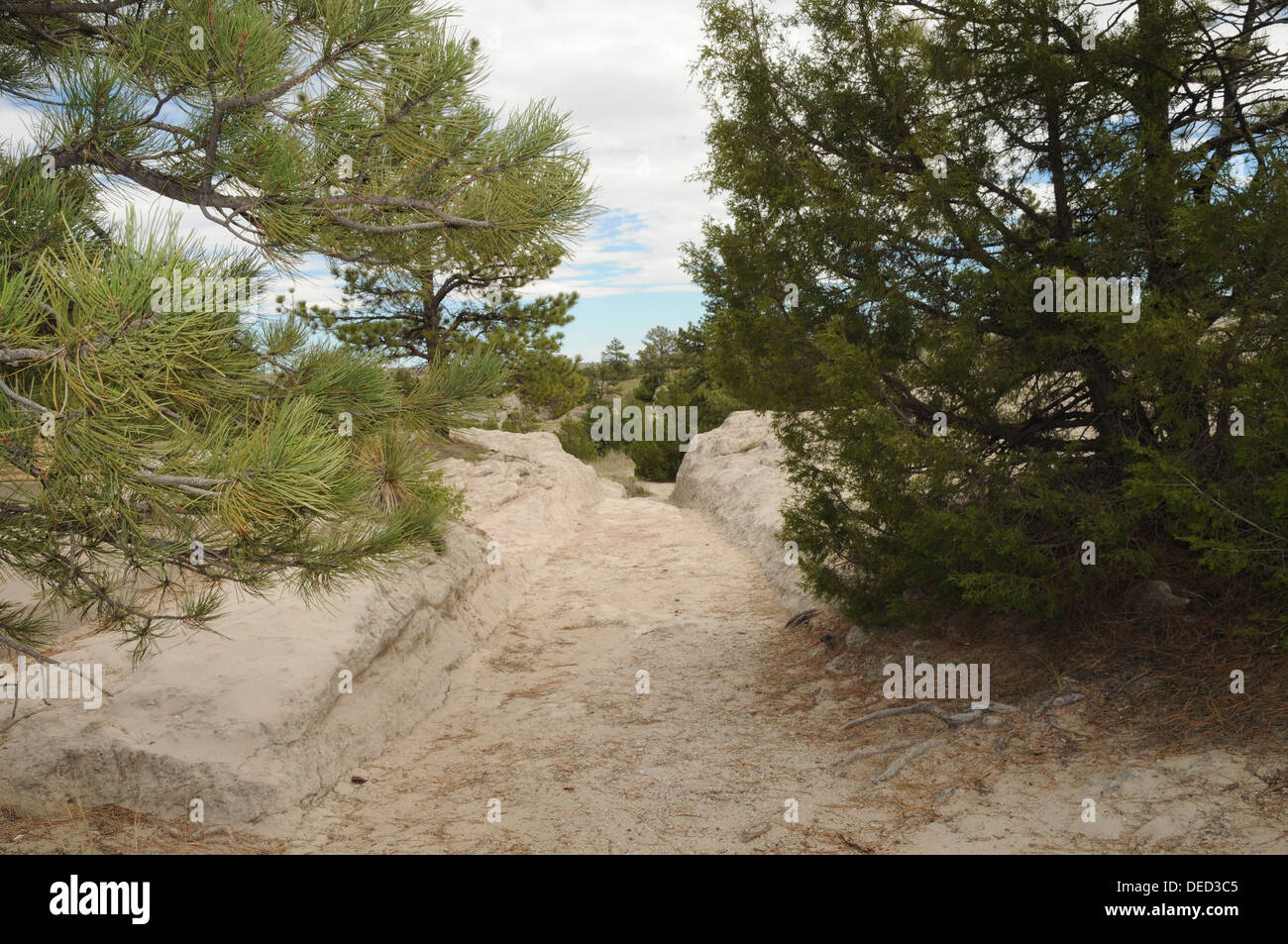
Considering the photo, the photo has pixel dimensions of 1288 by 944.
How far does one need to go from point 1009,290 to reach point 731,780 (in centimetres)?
352

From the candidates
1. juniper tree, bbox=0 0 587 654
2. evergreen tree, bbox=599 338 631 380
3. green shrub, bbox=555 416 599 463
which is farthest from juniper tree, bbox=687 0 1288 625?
evergreen tree, bbox=599 338 631 380

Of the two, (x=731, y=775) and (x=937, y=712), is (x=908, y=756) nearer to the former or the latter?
(x=937, y=712)

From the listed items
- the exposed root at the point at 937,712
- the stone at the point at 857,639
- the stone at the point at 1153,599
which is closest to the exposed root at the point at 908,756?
the exposed root at the point at 937,712

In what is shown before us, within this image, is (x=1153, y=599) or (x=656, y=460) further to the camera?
(x=656, y=460)

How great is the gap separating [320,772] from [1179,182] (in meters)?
6.16

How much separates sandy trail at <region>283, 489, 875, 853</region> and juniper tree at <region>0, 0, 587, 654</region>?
1554mm

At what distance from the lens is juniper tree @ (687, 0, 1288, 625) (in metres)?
4.48

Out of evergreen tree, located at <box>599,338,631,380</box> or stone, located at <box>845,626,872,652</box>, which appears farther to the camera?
evergreen tree, located at <box>599,338,631,380</box>

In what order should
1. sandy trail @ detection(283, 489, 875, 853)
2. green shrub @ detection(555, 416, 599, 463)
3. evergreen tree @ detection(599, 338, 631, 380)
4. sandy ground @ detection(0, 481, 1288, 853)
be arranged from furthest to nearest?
evergreen tree @ detection(599, 338, 631, 380)
green shrub @ detection(555, 416, 599, 463)
sandy trail @ detection(283, 489, 875, 853)
sandy ground @ detection(0, 481, 1288, 853)

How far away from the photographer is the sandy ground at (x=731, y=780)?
3.99 metres

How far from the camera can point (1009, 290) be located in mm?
5410

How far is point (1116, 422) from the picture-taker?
5.45 metres

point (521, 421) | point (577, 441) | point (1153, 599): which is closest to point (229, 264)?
point (1153, 599)

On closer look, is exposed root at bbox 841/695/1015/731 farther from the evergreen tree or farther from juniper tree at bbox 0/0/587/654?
the evergreen tree
